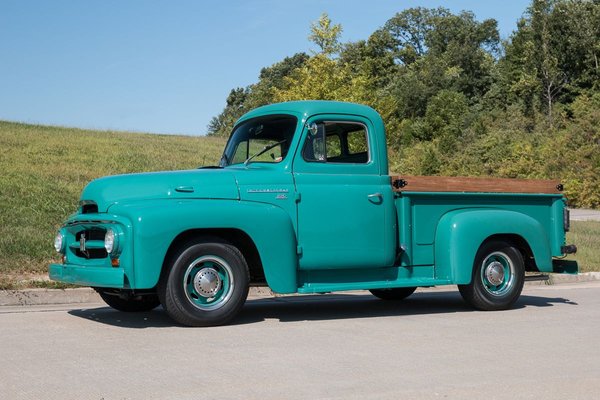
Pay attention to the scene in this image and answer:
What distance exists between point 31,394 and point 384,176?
496 centimetres

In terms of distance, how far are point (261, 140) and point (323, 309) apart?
2.24m

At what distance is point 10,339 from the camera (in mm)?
7422

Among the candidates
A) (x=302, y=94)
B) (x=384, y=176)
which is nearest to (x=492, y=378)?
(x=384, y=176)

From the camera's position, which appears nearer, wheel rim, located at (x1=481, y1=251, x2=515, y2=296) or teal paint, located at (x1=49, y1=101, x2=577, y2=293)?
teal paint, located at (x1=49, y1=101, x2=577, y2=293)

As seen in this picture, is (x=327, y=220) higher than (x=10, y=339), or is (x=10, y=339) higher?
(x=327, y=220)

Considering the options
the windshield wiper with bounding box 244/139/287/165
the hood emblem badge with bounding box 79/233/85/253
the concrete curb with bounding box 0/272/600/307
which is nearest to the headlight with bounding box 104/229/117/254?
the hood emblem badge with bounding box 79/233/85/253

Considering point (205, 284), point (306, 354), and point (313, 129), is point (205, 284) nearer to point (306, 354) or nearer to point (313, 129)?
point (306, 354)

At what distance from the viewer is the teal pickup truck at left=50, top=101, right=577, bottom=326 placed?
314 inches

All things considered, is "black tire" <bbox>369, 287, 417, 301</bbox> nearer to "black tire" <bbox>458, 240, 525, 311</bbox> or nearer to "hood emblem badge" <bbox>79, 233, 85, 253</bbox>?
"black tire" <bbox>458, 240, 525, 311</bbox>

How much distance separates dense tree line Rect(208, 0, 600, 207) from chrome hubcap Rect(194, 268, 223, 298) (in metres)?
25.4

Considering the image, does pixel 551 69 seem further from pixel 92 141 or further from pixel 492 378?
pixel 492 378

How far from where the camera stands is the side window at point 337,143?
8.95 metres

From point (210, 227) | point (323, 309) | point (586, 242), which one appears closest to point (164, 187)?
point (210, 227)

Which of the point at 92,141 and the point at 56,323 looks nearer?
the point at 56,323
